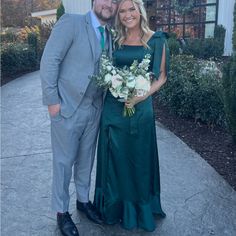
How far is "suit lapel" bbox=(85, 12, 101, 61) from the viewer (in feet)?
10.1

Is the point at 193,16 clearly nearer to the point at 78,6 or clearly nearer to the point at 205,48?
the point at 205,48

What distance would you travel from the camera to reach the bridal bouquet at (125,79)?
2.99 meters

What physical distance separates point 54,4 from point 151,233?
29865mm

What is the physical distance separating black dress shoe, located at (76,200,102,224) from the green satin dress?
0.22 feet

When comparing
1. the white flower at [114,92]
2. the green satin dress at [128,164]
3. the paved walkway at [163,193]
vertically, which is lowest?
the paved walkway at [163,193]

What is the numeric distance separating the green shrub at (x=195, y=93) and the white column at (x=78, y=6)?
10.7 meters

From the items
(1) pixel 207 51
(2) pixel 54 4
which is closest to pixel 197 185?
(1) pixel 207 51

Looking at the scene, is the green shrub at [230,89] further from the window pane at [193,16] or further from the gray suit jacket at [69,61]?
the window pane at [193,16]

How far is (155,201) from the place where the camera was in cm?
365

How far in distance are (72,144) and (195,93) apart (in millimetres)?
3406

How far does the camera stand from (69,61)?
3088 millimetres

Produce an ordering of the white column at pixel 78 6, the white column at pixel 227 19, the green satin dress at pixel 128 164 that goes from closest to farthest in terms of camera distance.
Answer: the green satin dress at pixel 128 164, the white column at pixel 227 19, the white column at pixel 78 6

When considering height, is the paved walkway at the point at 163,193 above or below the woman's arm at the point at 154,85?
below

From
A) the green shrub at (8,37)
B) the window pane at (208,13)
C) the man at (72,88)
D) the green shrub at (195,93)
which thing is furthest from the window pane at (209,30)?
the man at (72,88)
